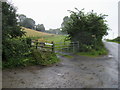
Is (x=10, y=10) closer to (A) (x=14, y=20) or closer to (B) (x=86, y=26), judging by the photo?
(A) (x=14, y=20)

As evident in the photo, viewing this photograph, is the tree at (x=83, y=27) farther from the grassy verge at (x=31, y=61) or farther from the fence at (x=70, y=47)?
the grassy verge at (x=31, y=61)

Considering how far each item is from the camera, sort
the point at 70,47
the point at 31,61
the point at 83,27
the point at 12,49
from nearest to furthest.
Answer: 1. the point at 12,49
2. the point at 31,61
3. the point at 70,47
4. the point at 83,27

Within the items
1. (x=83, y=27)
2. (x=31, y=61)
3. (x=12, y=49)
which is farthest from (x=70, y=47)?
(x=12, y=49)

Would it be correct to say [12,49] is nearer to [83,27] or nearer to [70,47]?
[70,47]

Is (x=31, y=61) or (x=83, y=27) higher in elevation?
(x=83, y=27)

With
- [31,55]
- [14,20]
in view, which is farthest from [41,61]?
[14,20]

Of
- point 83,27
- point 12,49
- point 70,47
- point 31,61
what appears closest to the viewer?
point 12,49

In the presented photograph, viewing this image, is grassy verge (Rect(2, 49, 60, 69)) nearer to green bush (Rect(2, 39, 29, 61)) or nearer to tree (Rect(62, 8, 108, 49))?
green bush (Rect(2, 39, 29, 61))

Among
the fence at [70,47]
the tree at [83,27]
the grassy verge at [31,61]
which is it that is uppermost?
the tree at [83,27]

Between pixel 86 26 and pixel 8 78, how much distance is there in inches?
421

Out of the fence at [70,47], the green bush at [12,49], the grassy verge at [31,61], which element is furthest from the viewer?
the fence at [70,47]

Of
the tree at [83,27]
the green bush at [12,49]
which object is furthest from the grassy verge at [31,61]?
the tree at [83,27]

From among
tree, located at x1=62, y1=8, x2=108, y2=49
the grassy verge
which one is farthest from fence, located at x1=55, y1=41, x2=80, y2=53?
the grassy verge

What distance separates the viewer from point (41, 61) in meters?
7.46
